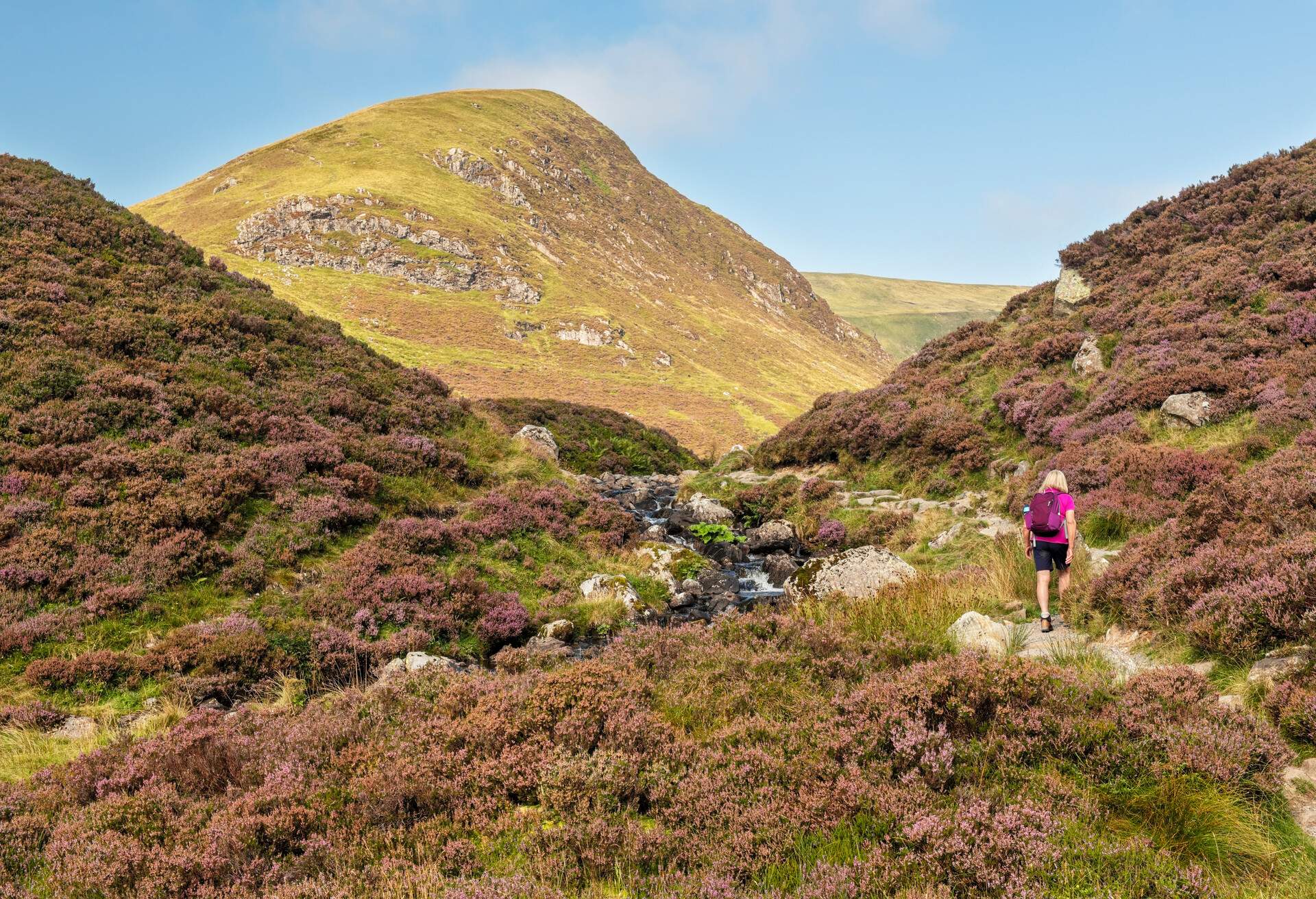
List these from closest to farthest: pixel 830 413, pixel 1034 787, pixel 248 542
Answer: pixel 1034 787
pixel 248 542
pixel 830 413

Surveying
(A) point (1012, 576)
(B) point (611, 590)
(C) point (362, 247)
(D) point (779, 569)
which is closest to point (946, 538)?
(D) point (779, 569)

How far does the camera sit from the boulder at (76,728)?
7.45m

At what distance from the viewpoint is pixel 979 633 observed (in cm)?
762

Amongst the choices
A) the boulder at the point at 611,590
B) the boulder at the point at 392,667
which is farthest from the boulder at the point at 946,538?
the boulder at the point at 392,667

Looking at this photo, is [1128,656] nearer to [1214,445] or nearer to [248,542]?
[1214,445]

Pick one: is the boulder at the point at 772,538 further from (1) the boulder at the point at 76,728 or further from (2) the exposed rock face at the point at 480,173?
(2) the exposed rock face at the point at 480,173

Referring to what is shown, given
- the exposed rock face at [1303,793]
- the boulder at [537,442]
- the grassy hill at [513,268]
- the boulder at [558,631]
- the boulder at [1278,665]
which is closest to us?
the exposed rock face at [1303,793]

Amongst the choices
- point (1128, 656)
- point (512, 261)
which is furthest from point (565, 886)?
point (512, 261)

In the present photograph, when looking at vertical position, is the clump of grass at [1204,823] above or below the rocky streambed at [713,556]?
above

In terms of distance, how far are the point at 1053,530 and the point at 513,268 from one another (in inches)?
4143

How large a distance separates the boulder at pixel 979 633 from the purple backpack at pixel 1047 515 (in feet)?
5.76

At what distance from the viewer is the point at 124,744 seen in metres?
6.31

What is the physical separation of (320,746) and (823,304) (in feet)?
613

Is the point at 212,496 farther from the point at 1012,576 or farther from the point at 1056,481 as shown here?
the point at 1056,481
